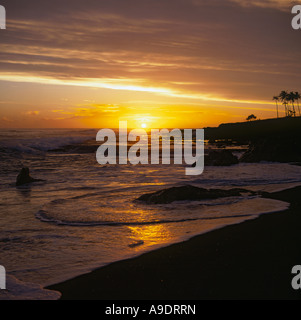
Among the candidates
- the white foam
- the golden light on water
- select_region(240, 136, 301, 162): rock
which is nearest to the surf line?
select_region(240, 136, 301, 162): rock

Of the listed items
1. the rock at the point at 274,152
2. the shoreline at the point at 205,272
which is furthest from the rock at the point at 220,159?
the shoreline at the point at 205,272

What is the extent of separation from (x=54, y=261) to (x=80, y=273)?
2.60 ft

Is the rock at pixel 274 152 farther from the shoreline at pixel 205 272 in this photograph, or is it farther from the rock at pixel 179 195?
the shoreline at pixel 205 272

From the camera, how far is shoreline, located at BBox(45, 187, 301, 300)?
504 centimetres

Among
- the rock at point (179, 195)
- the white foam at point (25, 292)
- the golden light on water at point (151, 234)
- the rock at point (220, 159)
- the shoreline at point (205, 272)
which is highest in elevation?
the rock at point (220, 159)

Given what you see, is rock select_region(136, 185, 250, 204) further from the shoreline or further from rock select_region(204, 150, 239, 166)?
rock select_region(204, 150, 239, 166)

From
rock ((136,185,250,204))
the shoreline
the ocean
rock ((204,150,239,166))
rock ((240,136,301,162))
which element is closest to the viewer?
the shoreline

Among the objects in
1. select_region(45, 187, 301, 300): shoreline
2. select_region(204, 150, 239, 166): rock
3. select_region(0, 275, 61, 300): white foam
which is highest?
select_region(204, 150, 239, 166): rock

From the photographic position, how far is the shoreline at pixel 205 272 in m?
5.04

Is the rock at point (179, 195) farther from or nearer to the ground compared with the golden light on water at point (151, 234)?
farther from the ground

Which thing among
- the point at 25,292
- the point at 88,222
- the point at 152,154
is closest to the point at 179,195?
the point at 88,222

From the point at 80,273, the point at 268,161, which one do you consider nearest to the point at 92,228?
the point at 80,273

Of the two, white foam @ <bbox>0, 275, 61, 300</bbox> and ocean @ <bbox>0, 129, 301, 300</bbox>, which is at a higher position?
ocean @ <bbox>0, 129, 301, 300</bbox>
